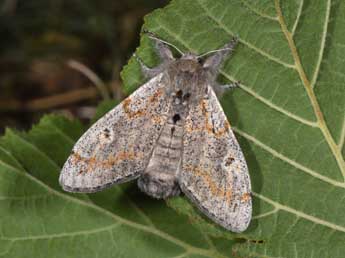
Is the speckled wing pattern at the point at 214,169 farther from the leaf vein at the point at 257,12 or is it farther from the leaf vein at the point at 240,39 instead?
the leaf vein at the point at 257,12

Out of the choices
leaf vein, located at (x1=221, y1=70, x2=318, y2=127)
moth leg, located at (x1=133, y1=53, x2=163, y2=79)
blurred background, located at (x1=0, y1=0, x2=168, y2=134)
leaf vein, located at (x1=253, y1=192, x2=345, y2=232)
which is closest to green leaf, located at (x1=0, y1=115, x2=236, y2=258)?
leaf vein, located at (x1=253, y1=192, x2=345, y2=232)

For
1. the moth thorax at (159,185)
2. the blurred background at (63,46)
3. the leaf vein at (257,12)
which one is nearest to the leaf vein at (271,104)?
the leaf vein at (257,12)

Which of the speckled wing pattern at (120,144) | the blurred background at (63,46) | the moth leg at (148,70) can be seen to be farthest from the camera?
the blurred background at (63,46)

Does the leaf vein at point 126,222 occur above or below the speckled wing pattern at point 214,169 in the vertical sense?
below

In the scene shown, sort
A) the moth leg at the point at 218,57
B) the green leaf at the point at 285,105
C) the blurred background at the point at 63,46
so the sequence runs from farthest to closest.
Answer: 1. the blurred background at the point at 63,46
2. the moth leg at the point at 218,57
3. the green leaf at the point at 285,105

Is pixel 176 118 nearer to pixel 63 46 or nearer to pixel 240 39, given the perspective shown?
pixel 240 39

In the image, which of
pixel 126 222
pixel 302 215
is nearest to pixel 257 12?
pixel 302 215
